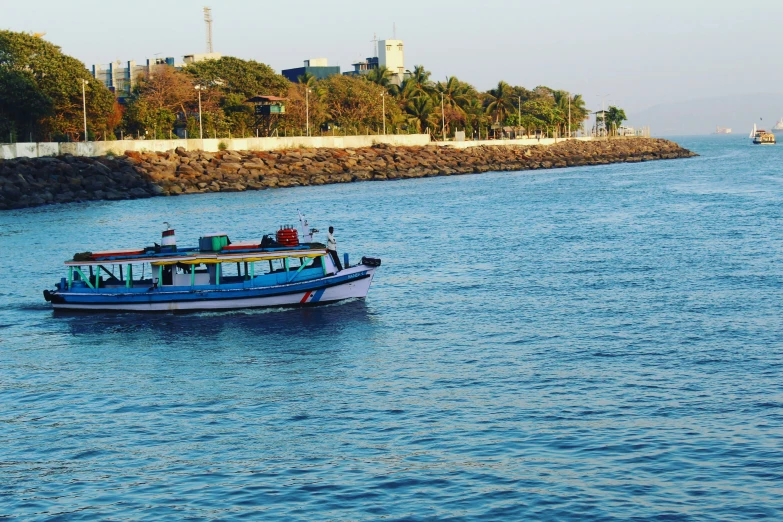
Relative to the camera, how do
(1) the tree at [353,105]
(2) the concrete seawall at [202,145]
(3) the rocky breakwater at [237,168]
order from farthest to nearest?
1. (1) the tree at [353,105]
2. (2) the concrete seawall at [202,145]
3. (3) the rocky breakwater at [237,168]

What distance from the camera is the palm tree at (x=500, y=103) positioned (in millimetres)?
170125

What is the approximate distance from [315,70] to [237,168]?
84448mm

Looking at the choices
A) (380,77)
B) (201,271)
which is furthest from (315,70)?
(201,271)

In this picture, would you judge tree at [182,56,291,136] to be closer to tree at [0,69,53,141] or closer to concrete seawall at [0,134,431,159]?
concrete seawall at [0,134,431,159]

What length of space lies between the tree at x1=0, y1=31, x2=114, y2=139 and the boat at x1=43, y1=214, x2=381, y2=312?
63.8 meters

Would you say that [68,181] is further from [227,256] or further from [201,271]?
[227,256]

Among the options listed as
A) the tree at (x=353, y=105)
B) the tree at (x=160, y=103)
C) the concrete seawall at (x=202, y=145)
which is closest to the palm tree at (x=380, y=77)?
the tree at (x=353, y=105)

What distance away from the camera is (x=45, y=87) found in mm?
97000

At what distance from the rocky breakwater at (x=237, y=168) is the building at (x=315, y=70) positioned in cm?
5173

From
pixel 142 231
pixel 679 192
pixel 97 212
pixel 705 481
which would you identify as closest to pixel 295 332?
pixel 705 481

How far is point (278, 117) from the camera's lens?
124m

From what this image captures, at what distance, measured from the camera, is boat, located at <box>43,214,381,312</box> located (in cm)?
3631

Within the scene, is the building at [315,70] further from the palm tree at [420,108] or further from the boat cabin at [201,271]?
the boat cabin at [201,271]

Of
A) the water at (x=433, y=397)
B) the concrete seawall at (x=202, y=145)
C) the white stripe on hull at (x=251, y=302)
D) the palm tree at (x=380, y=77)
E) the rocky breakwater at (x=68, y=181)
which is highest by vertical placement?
the palm tree at (x=380, y=77)
